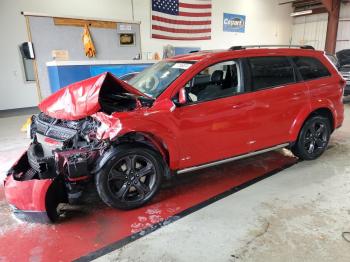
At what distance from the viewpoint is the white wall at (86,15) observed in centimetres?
730

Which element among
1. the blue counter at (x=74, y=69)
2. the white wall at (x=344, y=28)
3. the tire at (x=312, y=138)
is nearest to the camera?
the tire at (x=312, y=138)

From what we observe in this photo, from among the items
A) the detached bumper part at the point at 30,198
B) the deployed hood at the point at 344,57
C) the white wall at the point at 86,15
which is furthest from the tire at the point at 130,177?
the deployed hood at the point at 344,57

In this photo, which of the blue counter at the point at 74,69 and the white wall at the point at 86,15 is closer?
the blue counter at the point at 74,69

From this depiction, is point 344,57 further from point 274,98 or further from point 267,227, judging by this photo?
point 267,227

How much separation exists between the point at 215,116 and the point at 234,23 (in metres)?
11.2

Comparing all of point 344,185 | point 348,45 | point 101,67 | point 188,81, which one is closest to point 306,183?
point 344,185

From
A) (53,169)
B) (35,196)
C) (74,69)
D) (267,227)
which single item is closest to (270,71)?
(267,227)

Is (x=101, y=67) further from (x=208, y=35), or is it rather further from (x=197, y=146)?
(x=208, y=35)

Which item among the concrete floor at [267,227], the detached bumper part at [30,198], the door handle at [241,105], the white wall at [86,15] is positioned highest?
the white wall at [86,15]

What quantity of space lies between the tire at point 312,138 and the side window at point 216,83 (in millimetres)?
1232

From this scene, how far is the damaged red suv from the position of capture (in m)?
2.39

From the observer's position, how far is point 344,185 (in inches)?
120

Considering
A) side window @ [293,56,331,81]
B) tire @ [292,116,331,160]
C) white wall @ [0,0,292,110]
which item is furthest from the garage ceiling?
tire @ [292,116,331,160]

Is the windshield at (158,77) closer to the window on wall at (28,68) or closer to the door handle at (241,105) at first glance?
the door handle at (241,105)
